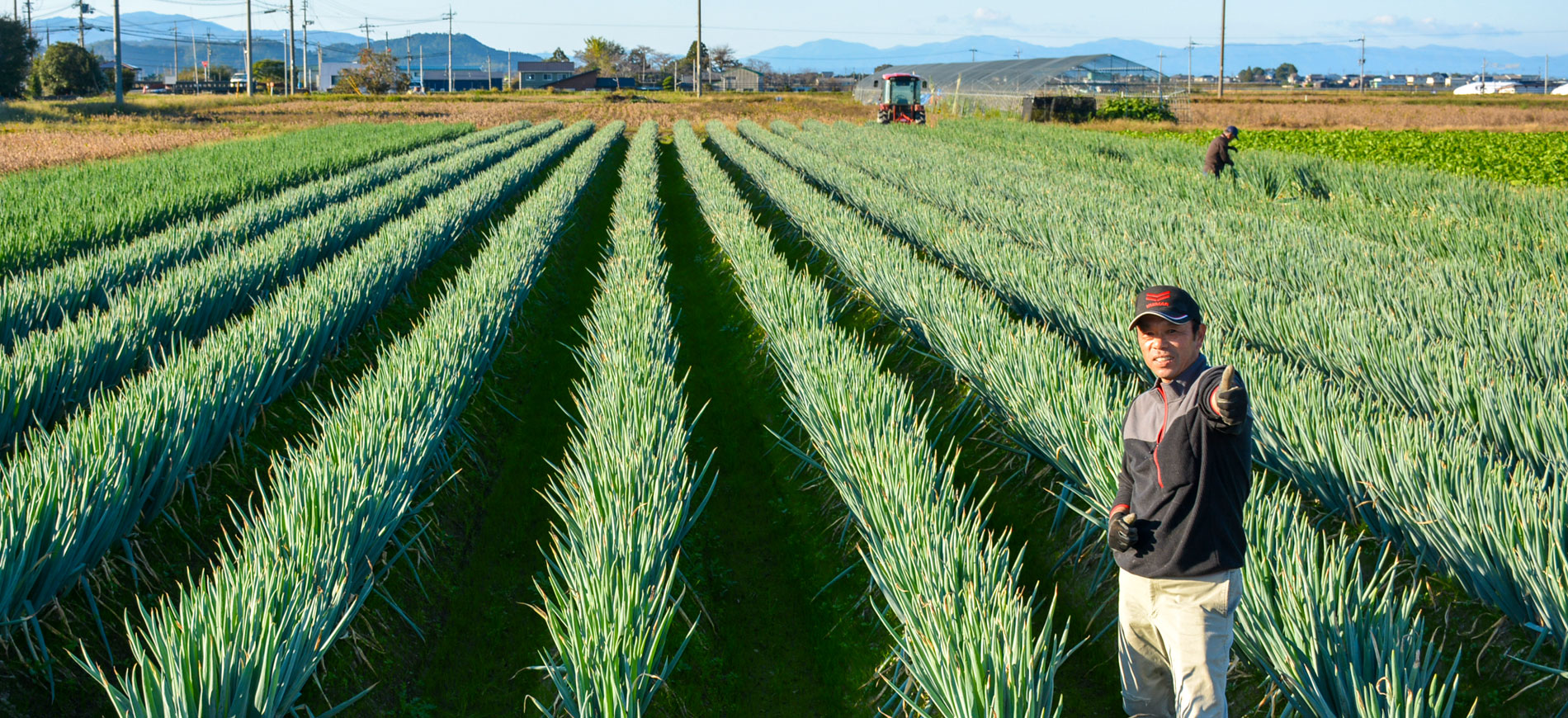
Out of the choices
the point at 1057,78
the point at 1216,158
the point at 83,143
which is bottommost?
the point at 1216,158

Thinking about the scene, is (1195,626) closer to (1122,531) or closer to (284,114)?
(1122,531)

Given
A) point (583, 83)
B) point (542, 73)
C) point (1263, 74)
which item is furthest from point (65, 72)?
point (1263, 74)

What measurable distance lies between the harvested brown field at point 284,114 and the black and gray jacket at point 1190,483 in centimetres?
1841

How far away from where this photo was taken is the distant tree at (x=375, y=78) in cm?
5966

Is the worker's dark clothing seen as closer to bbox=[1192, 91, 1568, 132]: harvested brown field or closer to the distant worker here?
the distant worker

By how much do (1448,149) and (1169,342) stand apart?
23.3 metres

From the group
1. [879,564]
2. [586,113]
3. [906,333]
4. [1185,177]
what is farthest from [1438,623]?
[586,113]

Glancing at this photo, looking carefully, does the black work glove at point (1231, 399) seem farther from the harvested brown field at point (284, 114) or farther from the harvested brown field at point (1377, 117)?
the harvested brown field at point (1377, 117)

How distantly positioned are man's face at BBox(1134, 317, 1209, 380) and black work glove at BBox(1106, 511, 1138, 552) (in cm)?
36

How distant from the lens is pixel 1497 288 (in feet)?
19.7

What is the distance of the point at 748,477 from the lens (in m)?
5.21

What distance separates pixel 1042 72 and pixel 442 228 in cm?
3474


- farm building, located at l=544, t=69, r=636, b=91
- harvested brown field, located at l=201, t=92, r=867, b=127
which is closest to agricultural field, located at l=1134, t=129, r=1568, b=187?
harvested brown field, located at l=201, t=92, r=867, b=127

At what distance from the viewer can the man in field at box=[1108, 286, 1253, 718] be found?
228 centimetres
